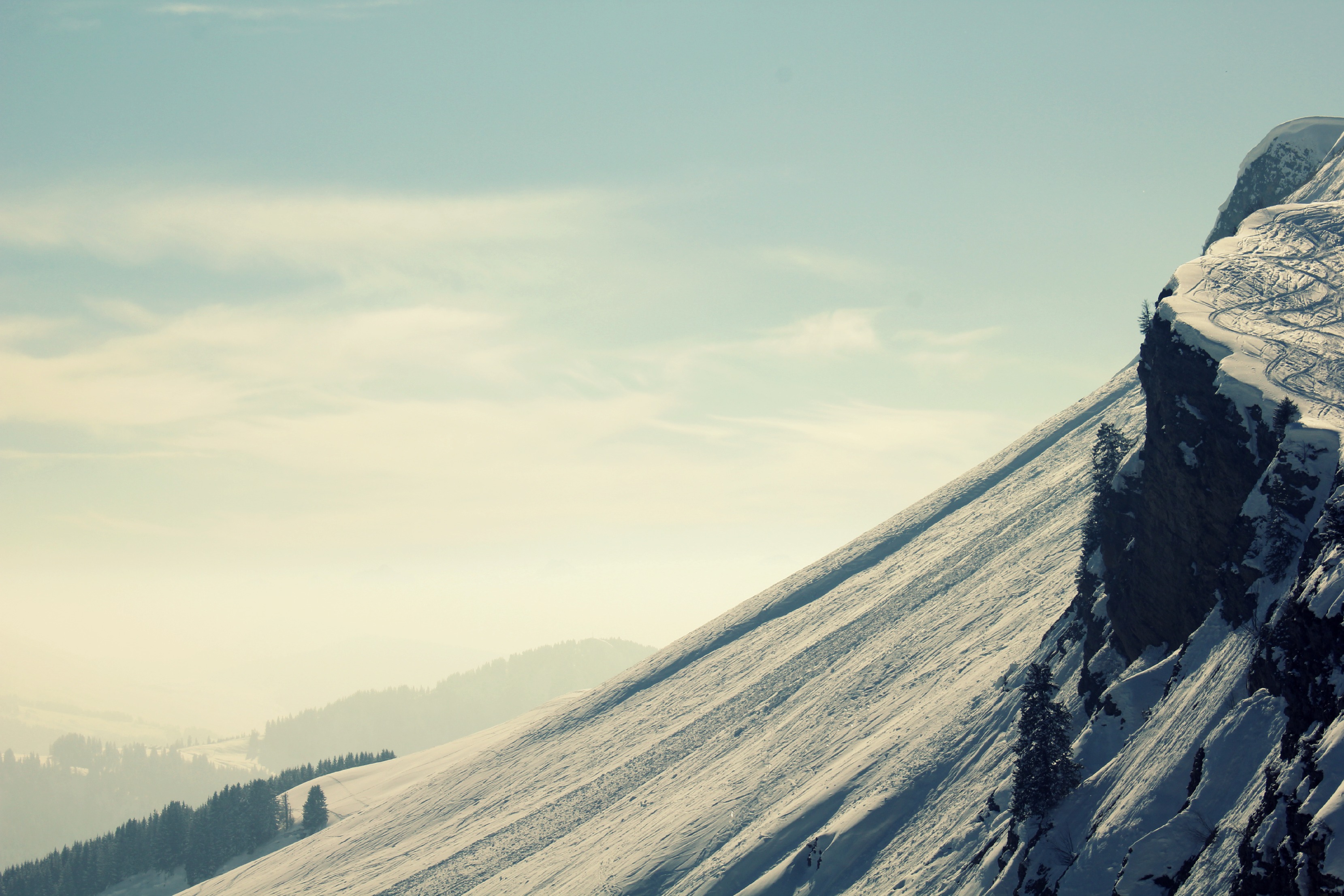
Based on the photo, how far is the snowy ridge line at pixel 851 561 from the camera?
91375mm

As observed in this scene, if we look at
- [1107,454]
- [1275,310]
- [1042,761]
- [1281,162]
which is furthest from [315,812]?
[1281,162]

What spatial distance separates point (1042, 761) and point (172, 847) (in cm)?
11595

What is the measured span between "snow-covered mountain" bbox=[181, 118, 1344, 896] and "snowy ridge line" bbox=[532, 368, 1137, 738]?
0.53 meters

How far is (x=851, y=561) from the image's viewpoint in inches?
3720

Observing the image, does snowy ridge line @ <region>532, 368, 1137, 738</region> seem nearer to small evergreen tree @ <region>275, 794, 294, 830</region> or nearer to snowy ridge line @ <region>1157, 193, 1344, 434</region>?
small evergreen tree @ <region>275, 794, 294, 830</region>

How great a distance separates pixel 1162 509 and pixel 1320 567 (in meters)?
11.2

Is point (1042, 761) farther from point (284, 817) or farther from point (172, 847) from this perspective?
point (172, 847)

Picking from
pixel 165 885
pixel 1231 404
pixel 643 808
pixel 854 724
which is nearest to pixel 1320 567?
pixel 1231 404

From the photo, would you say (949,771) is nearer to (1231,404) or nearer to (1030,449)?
(1231,404)

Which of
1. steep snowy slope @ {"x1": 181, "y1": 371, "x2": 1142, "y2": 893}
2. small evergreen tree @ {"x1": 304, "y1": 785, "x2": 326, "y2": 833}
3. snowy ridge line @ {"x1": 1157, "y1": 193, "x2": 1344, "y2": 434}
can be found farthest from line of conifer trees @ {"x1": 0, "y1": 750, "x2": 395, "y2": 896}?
snowy ridge line @ {"x1": 1157, "y1": 193, "x2": 1344, "y2": 434}

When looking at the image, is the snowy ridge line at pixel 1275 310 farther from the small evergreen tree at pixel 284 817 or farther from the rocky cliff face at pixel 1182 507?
the small evergreen tree at pixel 284 817

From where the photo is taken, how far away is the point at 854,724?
57.2 meters

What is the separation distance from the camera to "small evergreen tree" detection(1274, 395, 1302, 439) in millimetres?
24422

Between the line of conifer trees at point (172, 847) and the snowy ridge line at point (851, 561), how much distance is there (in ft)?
138
